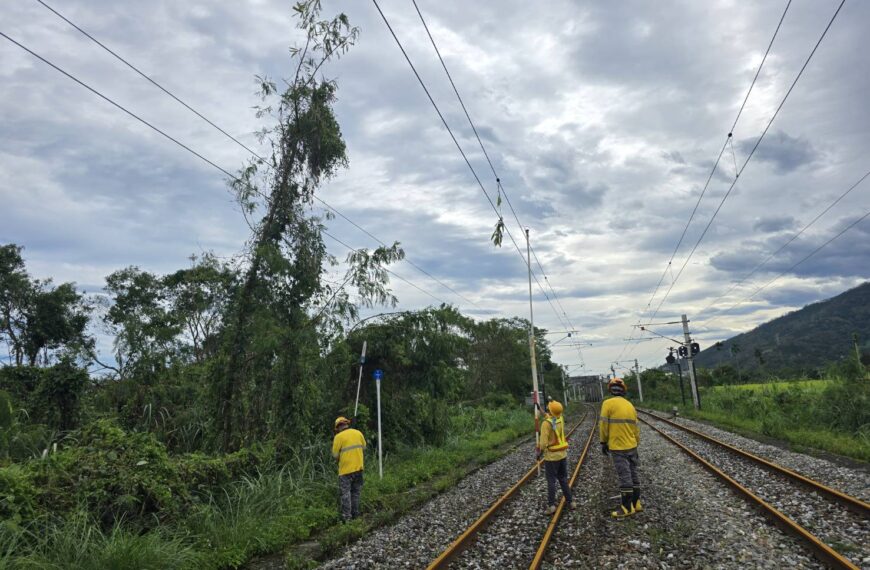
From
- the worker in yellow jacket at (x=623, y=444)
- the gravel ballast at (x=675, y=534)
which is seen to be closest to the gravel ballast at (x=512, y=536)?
the gravel ballast at (x=675, y=534)

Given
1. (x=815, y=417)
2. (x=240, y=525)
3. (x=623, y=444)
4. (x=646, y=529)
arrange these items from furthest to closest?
(x=815, y=417), (x=623, y=444), (x=240, y=525), (x=646, y=529)

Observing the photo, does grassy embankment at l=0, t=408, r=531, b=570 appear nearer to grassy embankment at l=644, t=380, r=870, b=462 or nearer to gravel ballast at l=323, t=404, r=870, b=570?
gravel ballast at l=323, t=404, r=870, b=570

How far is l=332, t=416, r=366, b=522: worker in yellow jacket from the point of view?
30.1ft

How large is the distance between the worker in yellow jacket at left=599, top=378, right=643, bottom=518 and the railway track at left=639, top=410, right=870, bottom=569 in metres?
1.88

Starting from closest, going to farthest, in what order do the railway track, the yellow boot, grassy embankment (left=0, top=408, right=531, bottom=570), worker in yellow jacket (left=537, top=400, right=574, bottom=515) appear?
the railway track < grassy embankment (left=0, top=408, right=531, bottom=570) < the yellow boot < worker in yellow jacket (left=537, top=400, right=574, bottom=515)

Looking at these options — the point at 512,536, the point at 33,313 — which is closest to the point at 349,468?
the point at 512,536

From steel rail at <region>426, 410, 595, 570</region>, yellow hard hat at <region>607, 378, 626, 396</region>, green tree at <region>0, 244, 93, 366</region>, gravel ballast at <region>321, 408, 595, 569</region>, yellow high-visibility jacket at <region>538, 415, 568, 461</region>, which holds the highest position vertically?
green tree at <region>0, 244, 93, 366</region>

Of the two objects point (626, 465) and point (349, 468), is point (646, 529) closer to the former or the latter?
point (626, 465)

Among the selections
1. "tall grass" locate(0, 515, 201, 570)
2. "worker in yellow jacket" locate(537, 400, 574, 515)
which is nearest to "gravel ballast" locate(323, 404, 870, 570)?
"worker in yellow jacket" locate(537, 400, 574, 515)

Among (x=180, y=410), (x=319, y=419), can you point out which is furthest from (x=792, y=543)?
(x=180, y=410)

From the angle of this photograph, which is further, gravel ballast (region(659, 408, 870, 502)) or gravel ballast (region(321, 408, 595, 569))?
gravel ballast (region(659, 408, 870, 502))

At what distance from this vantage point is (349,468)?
361 inches

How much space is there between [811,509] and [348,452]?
7.27 m

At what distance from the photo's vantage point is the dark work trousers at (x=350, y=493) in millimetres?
9133
